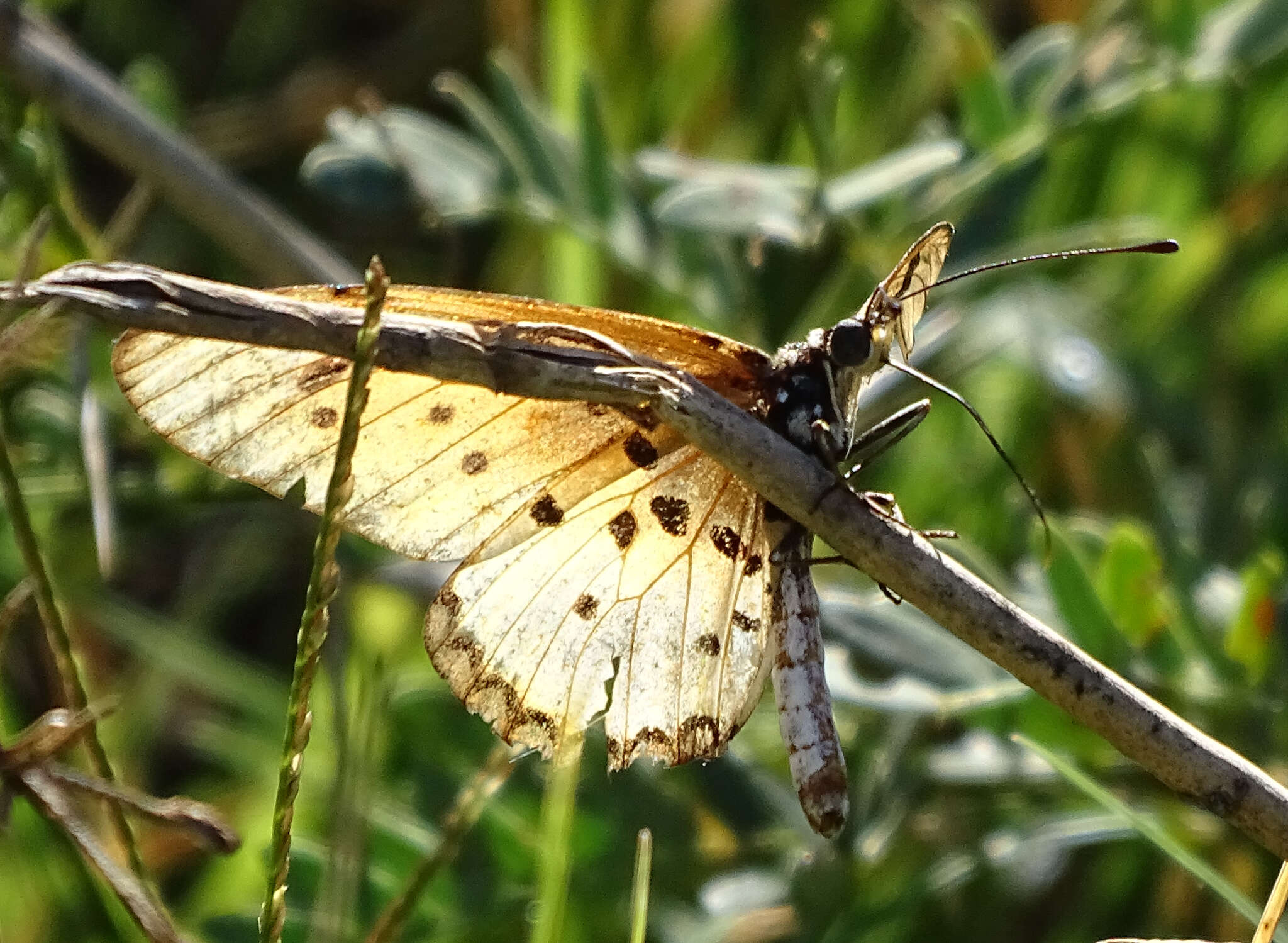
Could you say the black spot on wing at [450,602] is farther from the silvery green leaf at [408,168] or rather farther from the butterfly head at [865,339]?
the silvery green leaf at [408,168]

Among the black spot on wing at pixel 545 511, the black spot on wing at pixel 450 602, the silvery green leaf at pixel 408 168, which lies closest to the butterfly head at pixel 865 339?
the black spot on wing at pixel 545 511

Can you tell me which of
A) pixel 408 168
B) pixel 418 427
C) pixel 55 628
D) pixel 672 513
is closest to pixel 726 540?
pixel 672 513

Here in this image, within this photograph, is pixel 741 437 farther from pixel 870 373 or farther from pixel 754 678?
pixel 754 678

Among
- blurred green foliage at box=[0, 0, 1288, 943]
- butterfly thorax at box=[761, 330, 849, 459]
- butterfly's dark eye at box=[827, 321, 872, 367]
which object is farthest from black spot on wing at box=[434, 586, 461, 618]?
butterfly's dark eye at box=[827, 321, 872, 367]

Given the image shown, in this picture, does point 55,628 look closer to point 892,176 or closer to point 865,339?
point 865,339

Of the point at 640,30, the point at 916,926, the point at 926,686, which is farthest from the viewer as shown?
the point at 640,30

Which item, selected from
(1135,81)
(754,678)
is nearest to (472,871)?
(754,678)

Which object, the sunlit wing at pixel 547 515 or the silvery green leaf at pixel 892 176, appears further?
the silvery green leaf at pixel 892 176

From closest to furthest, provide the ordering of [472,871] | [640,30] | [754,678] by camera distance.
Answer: [754,678]
[472,871]
[640,30]

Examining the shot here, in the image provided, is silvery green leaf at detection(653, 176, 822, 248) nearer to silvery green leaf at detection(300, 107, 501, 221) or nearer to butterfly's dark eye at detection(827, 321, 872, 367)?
silvery green leaf at detection(300, 107, 501, 221)
